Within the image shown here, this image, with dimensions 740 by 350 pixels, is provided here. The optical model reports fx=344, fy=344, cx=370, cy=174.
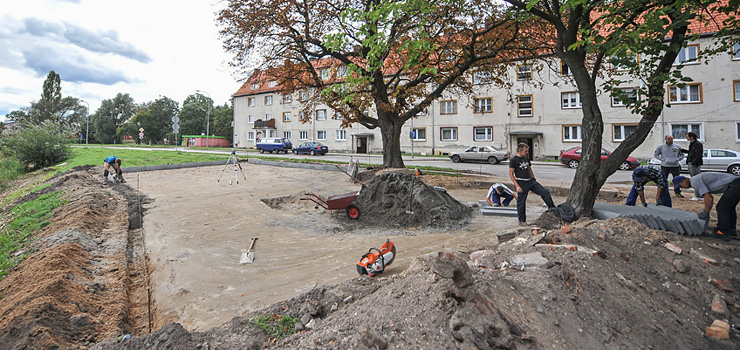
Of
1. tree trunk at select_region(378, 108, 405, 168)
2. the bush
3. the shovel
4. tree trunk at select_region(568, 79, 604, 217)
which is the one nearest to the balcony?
the bush

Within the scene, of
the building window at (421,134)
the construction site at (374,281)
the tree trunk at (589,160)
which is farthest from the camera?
the building window at (421,134)

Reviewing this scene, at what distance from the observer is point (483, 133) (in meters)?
34.6

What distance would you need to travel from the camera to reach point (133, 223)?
788 centimetres

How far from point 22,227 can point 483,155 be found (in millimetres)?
25849

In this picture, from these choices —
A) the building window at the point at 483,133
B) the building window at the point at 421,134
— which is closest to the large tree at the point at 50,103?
the building window at the point at 421,134

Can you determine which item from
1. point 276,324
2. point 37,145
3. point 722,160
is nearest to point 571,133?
point 722,160

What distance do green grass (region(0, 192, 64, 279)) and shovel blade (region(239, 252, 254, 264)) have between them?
3477 millimetres

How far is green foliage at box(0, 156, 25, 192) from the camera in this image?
19.3 m

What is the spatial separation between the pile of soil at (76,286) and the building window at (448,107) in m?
32.4

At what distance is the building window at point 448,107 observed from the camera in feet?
118

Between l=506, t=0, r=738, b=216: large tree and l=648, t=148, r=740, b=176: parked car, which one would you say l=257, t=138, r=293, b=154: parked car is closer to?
l=648, t=148, r=740, b=176: parked car

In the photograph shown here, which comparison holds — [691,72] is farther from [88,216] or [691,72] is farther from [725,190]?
[88,216]

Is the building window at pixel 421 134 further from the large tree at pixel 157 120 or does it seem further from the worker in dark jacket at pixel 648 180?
the large tree at pixel 157 120

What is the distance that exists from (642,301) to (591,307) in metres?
0.71
